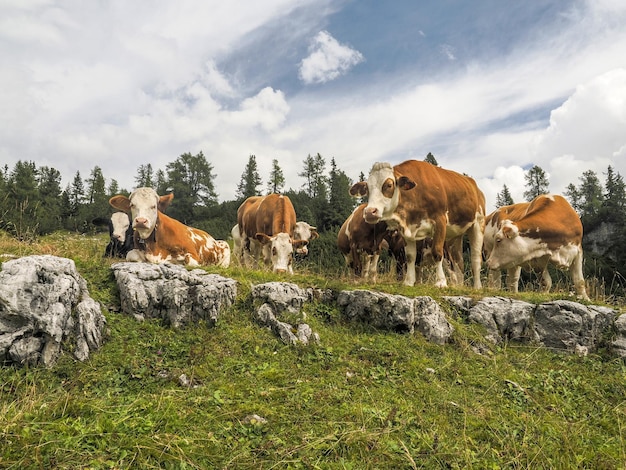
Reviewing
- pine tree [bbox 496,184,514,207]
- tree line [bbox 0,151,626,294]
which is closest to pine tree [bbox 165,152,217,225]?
tree line [bbox 0,151,626,294]

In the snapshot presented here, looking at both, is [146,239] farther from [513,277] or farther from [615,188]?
[615,188]

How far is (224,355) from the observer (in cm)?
484

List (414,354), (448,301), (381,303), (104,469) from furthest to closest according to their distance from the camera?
(448,301) < (381,303) < (414,354) < (104,469)

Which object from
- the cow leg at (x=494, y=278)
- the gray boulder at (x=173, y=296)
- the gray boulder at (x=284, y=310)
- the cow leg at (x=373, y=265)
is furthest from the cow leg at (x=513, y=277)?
the gray boulder at (x=173, y=296)

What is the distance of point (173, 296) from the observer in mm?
5641

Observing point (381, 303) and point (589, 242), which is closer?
point (381, 303)

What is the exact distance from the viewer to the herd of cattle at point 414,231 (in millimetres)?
8062

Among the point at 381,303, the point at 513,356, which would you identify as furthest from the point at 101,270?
the point at 513,356

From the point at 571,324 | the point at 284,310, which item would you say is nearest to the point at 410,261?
the point at 571,324

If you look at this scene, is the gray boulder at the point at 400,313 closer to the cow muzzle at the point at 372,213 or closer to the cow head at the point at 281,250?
the cow muzzle at the point at 372,213

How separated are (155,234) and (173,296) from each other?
364 centimetres

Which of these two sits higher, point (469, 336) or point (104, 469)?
point (469, 336)

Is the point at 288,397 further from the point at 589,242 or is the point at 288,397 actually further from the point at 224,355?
the point at 589,242

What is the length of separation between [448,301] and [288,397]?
373 centimetres
